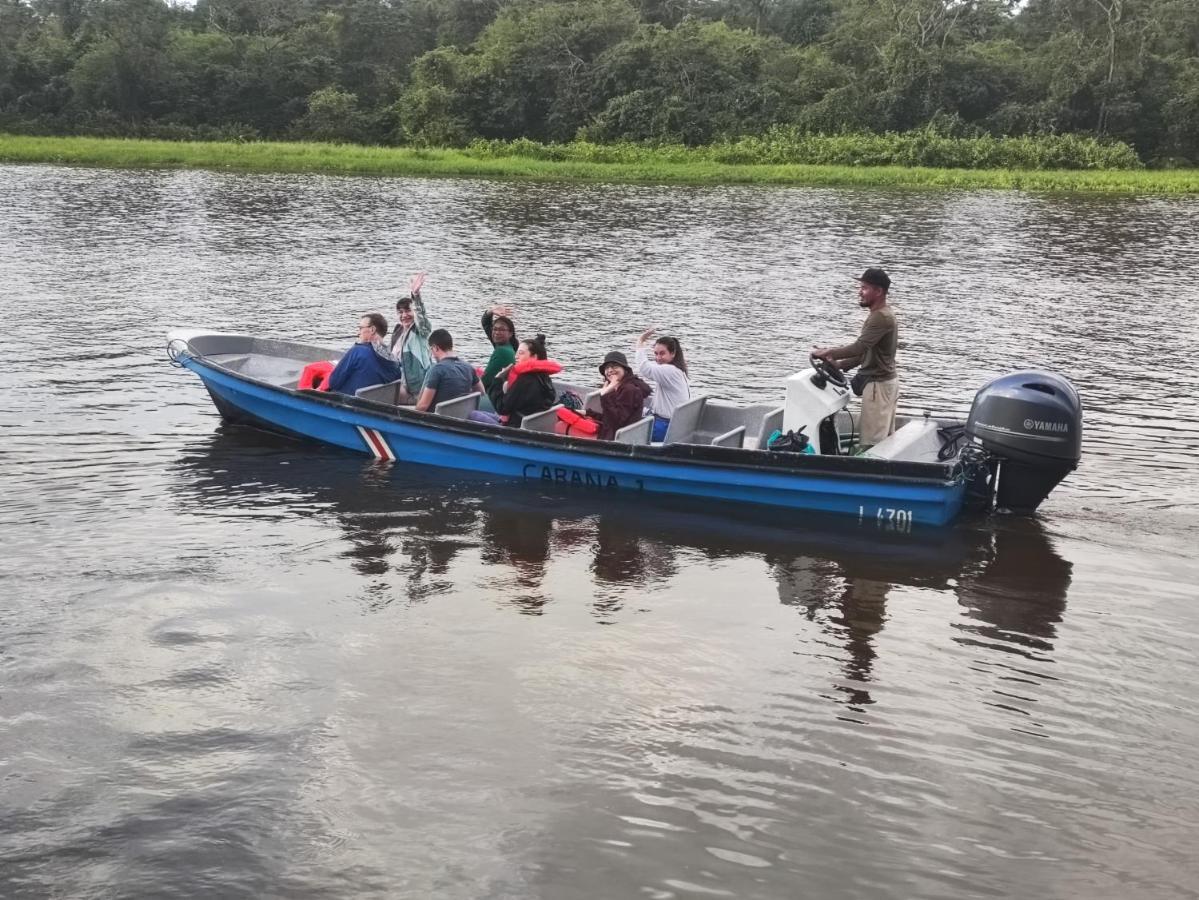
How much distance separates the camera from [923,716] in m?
7.47

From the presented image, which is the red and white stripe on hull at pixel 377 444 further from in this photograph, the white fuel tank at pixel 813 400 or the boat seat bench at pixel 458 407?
the white fuel tank at pixel 813 400

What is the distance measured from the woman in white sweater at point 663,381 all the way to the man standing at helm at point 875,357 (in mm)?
1561

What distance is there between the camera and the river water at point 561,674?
20.2 feet

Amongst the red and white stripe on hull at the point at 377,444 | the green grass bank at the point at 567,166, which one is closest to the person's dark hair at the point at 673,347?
the red and white stripe on hull at the point at 377,444

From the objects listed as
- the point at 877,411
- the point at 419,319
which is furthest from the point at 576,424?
the point at 877,411

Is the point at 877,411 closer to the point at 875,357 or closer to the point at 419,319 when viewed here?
the point at 875,357

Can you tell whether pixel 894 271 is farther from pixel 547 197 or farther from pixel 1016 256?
pixel 547 197

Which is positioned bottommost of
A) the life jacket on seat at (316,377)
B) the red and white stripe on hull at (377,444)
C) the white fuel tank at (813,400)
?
the red and white stripe on hull at (377,444)

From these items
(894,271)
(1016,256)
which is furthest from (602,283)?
(1016,256)

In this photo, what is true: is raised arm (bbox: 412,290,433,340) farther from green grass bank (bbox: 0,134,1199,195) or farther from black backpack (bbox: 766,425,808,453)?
green grass bank (bbox: 0,134,1199,195)

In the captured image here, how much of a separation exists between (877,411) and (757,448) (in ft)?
3.61

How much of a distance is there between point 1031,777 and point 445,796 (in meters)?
3.07

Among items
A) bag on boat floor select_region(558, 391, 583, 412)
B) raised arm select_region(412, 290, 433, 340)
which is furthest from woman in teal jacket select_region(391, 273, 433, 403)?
bag on boat floor select_region(558, 391, 583, 412)

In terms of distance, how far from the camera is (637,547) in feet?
34.6
